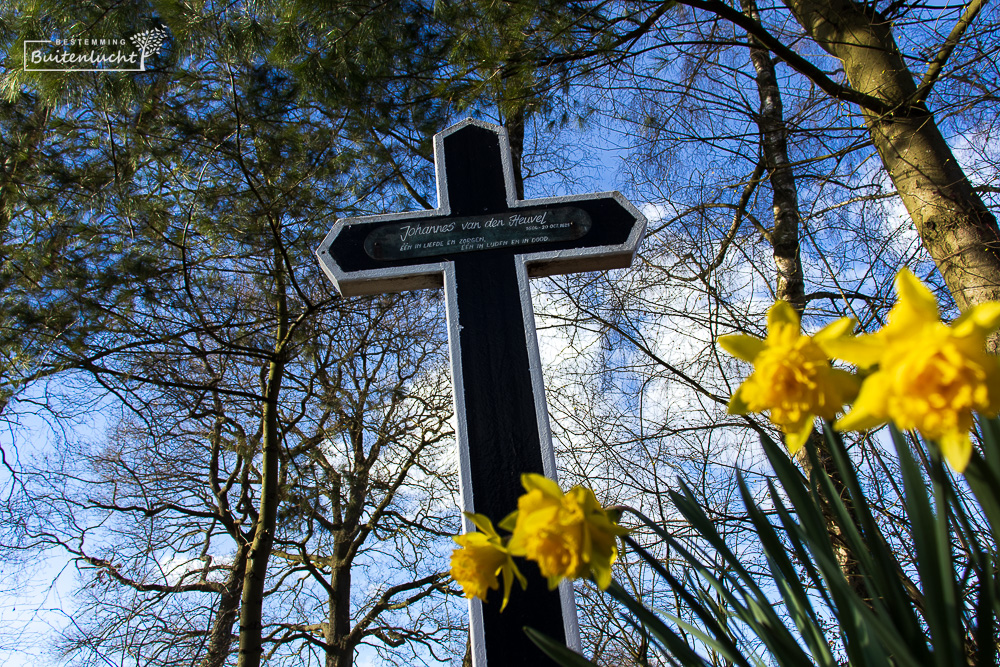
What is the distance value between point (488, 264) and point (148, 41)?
10.3ft

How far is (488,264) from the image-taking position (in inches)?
86.4

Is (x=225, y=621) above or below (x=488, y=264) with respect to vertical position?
below

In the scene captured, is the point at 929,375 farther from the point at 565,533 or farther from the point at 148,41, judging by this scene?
the point at 148,41

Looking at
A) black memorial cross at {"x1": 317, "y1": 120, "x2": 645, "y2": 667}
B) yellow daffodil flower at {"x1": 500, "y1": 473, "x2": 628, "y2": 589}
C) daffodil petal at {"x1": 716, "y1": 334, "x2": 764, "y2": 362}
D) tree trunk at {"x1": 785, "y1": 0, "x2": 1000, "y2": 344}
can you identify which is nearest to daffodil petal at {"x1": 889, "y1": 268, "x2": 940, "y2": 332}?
daffodil petal at {"x1": 716, "y1": 334, "x2": 764, "y2": 362}

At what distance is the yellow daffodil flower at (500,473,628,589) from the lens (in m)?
0.65

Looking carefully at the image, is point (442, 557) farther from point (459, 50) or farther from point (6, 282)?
point (459, 50)

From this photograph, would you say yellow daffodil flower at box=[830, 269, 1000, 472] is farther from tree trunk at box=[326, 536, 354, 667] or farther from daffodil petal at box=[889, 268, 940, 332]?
tree trunk at box=[326, 536, 354, 667]

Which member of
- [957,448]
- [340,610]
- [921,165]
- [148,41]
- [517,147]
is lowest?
[957,448]

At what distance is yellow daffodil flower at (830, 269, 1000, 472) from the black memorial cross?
4.38ft

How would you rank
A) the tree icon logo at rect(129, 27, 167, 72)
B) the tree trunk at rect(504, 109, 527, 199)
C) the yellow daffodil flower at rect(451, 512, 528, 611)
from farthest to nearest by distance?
the tree trunk at rect(504, 109, 527, 199) → the tree icon logo at rect(129, 27, 167, 72) → the yellow daffodil flower at rect(451, 512, 528, 611)

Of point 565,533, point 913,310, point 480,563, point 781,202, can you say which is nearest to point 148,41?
point 781,202

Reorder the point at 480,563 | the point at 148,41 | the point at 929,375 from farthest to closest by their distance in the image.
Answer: the point at 148,41 → the point at 480,563 → the point at 929,375

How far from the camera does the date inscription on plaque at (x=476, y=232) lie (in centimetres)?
223

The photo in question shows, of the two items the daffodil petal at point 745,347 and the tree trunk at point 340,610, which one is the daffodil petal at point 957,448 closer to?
the daffodil petal at point 745,347
